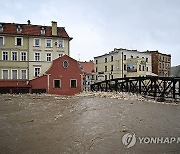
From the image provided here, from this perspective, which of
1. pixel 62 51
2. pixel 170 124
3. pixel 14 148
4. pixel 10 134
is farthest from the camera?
pixel 62 51

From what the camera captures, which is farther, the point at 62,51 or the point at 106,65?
the point at 106,65

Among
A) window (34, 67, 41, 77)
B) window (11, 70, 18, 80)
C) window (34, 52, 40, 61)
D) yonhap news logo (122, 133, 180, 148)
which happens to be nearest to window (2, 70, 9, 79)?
window (11, 70, 18, 80)

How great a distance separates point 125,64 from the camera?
59.0 metres

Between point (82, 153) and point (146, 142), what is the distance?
214 cm

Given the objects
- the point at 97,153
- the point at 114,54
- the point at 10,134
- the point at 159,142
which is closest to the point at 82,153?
the point at 97,153

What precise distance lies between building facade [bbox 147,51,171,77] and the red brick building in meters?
38.0

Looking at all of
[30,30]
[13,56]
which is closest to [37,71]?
[13,56]

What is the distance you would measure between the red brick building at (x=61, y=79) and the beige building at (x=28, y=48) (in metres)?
5.62

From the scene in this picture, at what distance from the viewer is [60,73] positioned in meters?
38.6

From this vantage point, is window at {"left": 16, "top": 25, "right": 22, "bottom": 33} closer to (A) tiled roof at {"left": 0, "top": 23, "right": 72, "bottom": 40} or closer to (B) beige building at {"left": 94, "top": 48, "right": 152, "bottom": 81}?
(A) tiled roof at {"left": 0, "top": 23, "right": 72, "bottom": 40}

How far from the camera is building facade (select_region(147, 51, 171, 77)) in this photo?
6975cm

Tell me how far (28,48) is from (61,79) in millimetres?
10604

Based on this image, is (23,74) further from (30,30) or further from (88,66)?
(88,66)

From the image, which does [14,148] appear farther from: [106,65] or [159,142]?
[106,65]
